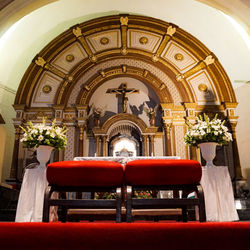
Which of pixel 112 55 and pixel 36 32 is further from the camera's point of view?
pixel 112 55

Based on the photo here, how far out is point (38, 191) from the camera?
3574mm

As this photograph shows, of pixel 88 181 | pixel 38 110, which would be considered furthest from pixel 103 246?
pixel 38 110

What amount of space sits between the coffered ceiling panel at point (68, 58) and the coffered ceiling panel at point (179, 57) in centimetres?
284

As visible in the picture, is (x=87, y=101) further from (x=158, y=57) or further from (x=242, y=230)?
(x=242, y=230)

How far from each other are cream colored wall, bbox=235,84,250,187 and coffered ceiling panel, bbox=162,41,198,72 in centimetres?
173

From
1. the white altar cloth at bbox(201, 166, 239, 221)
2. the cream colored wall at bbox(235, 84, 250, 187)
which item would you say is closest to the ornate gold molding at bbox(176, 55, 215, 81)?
the cream colored wall at bbox(235, 84, 250, 187)

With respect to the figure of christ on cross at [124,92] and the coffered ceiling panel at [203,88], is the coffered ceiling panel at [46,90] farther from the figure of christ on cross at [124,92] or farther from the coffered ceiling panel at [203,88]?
the coffered ceiling panel at [203,88]

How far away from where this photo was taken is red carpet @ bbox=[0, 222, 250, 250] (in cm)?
132

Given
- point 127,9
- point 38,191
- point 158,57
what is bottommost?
point 38,191

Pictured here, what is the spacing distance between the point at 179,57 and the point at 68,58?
12.1 feet

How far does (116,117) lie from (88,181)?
5980 millimetres

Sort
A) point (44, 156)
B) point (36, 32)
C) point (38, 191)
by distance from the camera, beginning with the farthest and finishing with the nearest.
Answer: point (36, 32) < point (44, 156) < point (38, 191)

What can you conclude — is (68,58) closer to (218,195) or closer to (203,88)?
(203,88)

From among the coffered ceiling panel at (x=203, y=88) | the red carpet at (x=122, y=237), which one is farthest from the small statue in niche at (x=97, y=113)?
the red carpet at (x=122, y=237)
